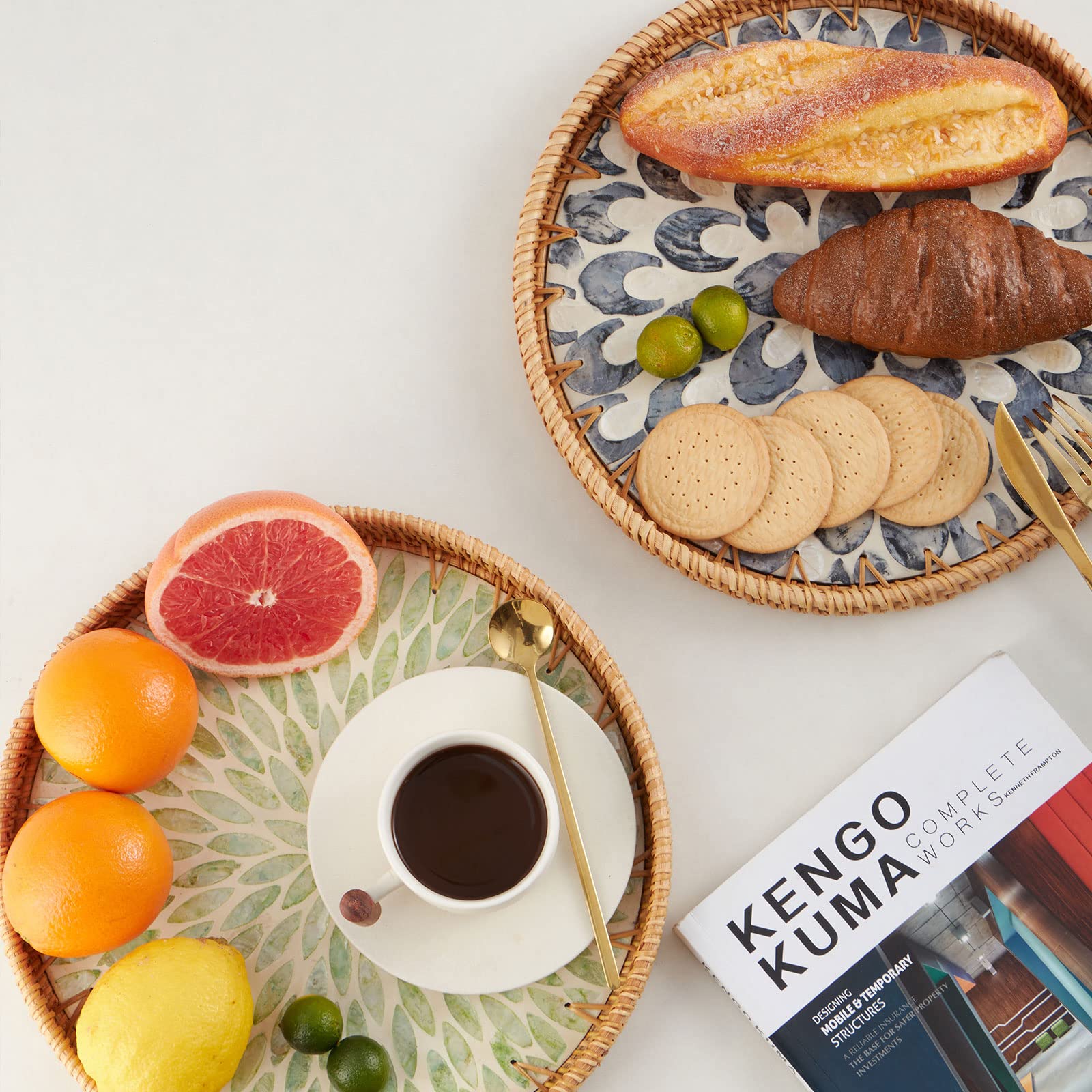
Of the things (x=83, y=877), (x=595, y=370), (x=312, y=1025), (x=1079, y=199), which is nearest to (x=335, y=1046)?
(x=312, y=1025)

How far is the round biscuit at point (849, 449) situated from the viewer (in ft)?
3.51

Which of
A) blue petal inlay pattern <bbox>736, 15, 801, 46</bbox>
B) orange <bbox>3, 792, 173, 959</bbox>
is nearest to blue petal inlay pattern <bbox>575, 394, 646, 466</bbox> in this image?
blue petal inlay pattern <bbox>736, 15, 801, 46</bbox>

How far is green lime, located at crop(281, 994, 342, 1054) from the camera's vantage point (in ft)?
3.04

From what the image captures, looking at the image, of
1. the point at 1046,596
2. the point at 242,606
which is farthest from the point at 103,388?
the point at 1046,596

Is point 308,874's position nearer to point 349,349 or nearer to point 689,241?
point 349,349

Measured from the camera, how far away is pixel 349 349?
1200mm

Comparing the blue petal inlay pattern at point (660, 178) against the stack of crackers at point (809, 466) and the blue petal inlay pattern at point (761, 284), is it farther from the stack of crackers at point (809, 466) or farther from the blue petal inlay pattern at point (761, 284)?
the stack of crackers at point (809, 466)

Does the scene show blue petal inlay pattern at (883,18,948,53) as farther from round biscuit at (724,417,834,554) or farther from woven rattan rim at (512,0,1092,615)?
round biscuit at (724,417,834,554)

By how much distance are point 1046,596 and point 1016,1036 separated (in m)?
0.47

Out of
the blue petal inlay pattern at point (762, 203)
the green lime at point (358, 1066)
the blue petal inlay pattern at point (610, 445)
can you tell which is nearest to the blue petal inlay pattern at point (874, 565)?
the blue petal inlay pattern at point (610, 445)

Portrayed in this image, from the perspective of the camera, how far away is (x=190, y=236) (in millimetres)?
1215

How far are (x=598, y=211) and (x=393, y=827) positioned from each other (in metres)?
0.70

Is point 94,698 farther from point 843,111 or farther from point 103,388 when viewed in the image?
point 843,111

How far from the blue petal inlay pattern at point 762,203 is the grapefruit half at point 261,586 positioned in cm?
58
